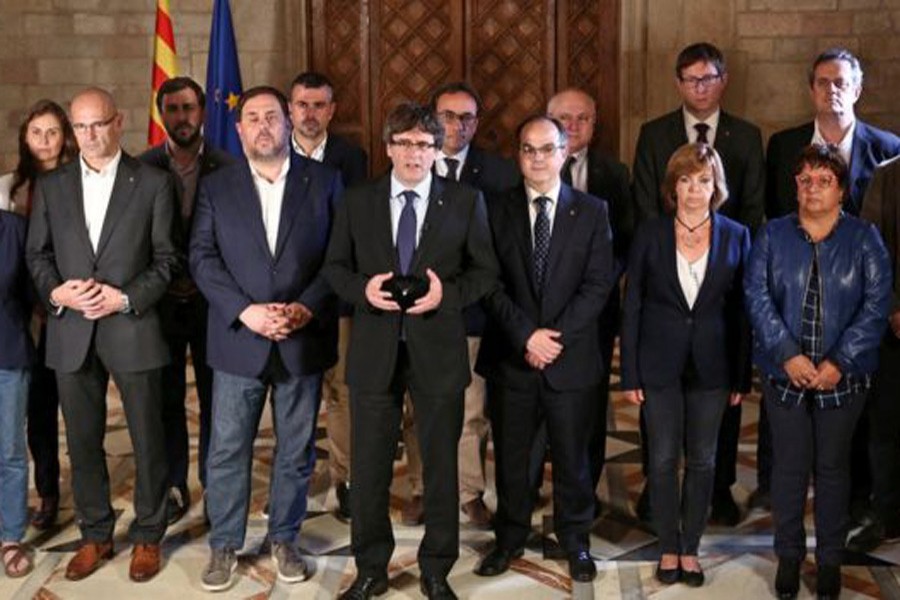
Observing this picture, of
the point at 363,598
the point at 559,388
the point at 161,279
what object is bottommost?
the point at 363,598

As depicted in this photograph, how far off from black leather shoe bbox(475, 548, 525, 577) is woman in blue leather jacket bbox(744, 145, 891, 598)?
3.03 feet

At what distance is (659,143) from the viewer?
4.91 meters

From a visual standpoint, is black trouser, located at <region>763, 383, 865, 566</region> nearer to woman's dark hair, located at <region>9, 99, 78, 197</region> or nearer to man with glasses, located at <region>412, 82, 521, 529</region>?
man with glasses, located at <region>412, 82, 521, 529</region>

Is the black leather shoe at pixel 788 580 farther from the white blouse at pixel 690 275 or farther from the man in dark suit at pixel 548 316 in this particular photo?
the white blouse at pixel 690 275

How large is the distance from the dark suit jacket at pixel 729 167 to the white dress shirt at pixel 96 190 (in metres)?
1.96

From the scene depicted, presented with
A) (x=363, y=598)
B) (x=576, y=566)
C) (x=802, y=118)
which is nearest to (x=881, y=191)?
(x=576, y=566)

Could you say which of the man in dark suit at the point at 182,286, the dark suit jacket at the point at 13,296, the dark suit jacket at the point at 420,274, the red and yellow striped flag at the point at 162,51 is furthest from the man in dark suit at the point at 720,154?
the red and yellow striped flag at the point at 162,51

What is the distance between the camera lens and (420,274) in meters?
3.99

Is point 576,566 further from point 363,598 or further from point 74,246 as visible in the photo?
point 74,246

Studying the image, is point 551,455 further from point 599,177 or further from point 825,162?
point 825,162

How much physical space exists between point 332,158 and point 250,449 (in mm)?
1306

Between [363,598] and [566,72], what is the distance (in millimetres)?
5011

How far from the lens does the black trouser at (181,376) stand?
470 centimetres

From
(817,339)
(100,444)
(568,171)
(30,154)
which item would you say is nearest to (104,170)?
(30,154)
